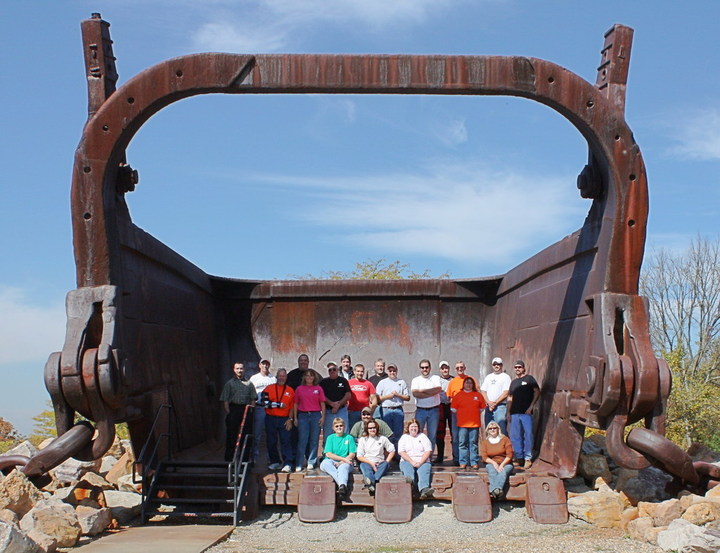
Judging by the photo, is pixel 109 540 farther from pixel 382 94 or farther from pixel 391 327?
pixel 391 327

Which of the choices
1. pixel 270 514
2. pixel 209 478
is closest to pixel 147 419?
pixel 209 478

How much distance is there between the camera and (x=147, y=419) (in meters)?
8.95

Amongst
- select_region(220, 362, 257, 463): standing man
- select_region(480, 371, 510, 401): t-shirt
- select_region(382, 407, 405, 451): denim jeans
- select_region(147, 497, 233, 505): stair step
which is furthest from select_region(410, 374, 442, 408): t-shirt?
select_region(147, 497, 233, 505): stair step

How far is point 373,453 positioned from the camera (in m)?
8.79

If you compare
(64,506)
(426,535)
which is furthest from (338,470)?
(64,506)

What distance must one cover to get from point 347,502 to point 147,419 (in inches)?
87.2

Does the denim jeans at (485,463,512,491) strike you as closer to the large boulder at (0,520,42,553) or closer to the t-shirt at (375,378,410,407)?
the t-shirt at (375,378,410,407)

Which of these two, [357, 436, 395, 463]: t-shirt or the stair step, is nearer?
the stair step

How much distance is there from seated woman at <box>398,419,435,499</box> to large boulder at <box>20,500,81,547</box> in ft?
10.3

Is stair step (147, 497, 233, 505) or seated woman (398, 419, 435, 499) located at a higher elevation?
seated woman (398, 419, 435, 499)

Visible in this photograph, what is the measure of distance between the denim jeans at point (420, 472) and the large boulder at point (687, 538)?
91.8 inches

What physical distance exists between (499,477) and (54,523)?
13.4 feet

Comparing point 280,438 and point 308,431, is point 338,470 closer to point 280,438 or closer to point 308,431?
point 308,431

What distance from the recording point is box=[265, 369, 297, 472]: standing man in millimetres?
9281
